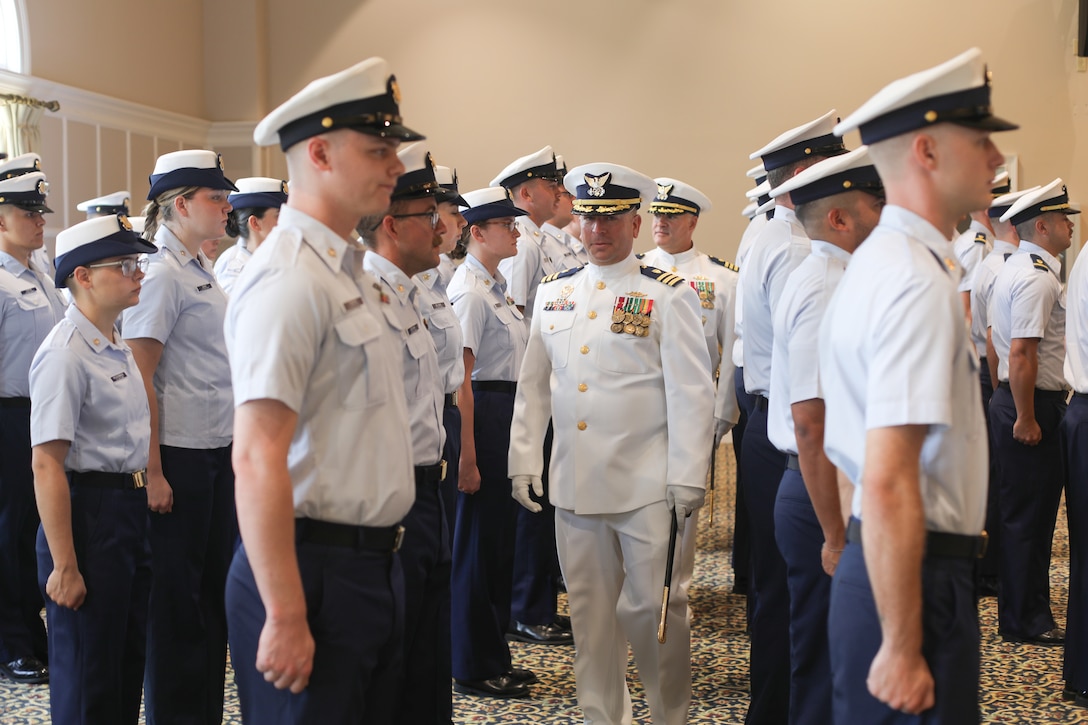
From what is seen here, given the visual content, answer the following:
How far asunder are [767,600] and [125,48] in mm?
8701

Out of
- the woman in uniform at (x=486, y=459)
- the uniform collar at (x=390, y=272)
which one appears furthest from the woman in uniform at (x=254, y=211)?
the uniform collar at (x=390, y=272)

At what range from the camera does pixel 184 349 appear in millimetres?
3295

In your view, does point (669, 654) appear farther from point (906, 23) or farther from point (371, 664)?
point (906, 23)

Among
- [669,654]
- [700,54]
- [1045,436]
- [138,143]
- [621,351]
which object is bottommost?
[669,654]

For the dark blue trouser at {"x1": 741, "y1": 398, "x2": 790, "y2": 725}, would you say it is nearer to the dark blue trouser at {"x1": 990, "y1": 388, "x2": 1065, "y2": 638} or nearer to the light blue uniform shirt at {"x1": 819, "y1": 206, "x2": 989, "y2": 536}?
the light blue uniform shirt at {"x1": 819, "y1": 206, "x2": 989, "y2": 536}

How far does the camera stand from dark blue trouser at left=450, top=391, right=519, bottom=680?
380 cm

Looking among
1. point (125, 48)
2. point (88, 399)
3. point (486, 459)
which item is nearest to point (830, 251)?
point (486, 459)

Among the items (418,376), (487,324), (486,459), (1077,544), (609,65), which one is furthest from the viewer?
(609,65)

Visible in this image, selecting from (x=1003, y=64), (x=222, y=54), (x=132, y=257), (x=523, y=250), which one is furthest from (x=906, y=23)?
(x=132, y=257)

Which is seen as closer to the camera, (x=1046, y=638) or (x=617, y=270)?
(x=617, y=270)

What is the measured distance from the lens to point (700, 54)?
32.1 feet

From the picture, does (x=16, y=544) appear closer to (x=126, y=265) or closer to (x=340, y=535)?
(x=126, y=265)

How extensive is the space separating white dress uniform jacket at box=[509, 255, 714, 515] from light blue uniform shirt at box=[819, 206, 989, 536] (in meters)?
1.30

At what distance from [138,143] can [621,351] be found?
318 inches
